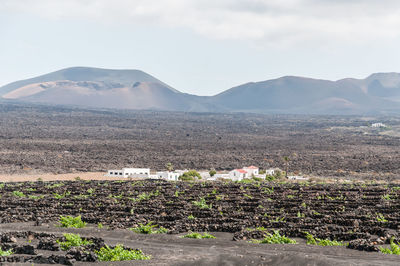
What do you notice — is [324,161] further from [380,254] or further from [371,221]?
[380,254]

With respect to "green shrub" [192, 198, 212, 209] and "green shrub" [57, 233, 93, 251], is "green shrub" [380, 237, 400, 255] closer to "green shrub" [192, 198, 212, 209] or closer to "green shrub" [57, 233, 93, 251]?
"green shrub" [57, 233, 93, 251]

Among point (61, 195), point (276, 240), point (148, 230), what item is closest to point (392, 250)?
point (276, 240)

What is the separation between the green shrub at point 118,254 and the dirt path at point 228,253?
45 cm

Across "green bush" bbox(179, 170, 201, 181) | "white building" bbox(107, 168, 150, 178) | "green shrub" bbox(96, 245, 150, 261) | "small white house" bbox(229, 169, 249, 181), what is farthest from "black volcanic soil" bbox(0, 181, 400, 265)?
"white building" bbox(107, 168, 150, 178)

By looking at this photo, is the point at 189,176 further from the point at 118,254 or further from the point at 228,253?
the point at 118,254

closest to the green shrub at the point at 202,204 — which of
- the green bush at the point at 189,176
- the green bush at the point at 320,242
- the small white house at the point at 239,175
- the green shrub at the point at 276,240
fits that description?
the green shrub at the point at 276,240

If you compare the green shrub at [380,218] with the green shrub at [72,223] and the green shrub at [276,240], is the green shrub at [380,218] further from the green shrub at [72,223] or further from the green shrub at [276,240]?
the green shrub at [72,223]

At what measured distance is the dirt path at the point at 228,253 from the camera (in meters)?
16.1

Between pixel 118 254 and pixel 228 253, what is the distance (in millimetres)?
3419

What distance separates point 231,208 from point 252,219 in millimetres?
5343

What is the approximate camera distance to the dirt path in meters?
16.1

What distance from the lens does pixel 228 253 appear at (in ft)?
58.7

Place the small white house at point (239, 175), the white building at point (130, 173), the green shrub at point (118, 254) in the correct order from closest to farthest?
the green shrub at point (118, 254) → the small white house at point (239, 175) → the white building at point (130, 173)

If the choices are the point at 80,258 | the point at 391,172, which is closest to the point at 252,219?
the point at 80,258
